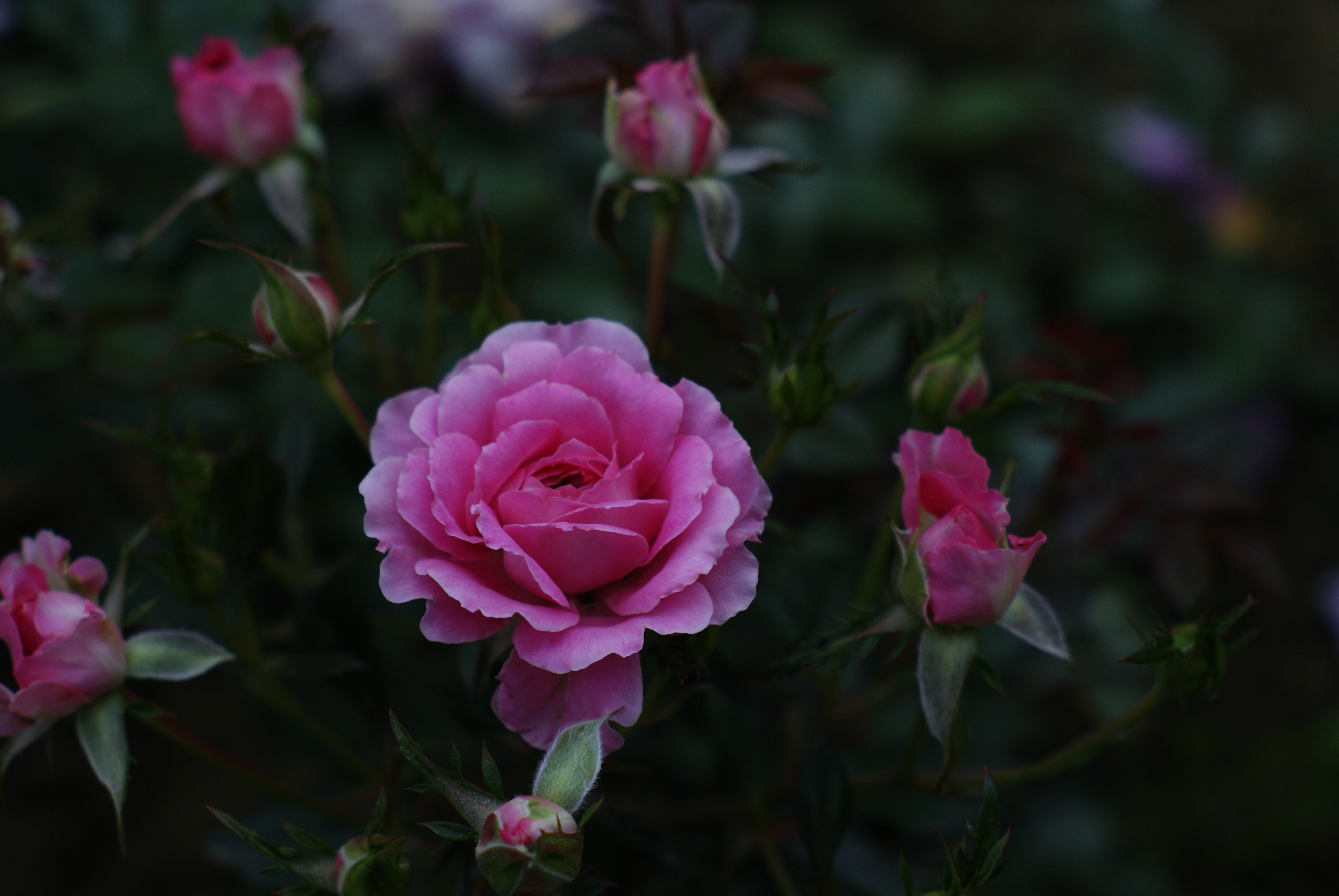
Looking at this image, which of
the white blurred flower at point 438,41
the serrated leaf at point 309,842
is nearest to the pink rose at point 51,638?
the serrated leaf at point 309,842

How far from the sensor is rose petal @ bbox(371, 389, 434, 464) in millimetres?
534

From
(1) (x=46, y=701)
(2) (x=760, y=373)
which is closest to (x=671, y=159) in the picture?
(2) (x=760, y=373)

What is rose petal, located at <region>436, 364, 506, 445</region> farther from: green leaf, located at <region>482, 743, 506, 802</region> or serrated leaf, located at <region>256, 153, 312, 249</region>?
serrated leaf, located at <region>256, 153, 312, 249</region>

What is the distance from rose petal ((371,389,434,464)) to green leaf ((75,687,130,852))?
0.20 meters

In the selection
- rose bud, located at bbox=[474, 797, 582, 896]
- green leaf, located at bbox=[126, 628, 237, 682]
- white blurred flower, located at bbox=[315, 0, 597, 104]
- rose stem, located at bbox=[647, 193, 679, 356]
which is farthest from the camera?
white blurred flower, located at bbox=[315, 0, 597, 104]

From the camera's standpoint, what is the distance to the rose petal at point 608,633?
0.46 m

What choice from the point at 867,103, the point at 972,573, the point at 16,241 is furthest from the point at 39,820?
the point at 867,103

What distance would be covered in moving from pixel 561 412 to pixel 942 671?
0.24 metres

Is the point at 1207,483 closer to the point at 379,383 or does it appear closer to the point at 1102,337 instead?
the point at 1102,337

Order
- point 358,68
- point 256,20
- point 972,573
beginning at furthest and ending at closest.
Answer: point 358,68
point 256,20
point 972,573

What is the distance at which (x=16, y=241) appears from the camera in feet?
2.47

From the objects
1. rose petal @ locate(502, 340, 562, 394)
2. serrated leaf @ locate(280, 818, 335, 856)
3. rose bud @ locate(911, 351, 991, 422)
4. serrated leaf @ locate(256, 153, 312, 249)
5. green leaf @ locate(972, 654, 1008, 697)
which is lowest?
serrated leaf @ locate(280, 818, 335, 856)

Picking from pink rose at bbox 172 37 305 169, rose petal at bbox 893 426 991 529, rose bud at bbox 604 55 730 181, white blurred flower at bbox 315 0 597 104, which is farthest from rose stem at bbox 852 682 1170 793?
white blurred flower at bbox 315 0 597 104

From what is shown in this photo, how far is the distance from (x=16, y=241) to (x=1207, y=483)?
0.98 meters
